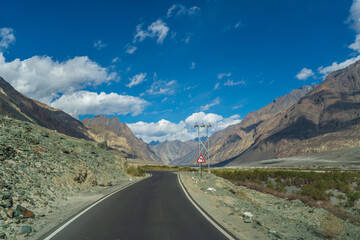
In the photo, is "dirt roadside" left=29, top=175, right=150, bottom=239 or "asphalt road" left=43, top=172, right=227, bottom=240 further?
"dirt roadside" left=29, top=175, right=150, bottom=239

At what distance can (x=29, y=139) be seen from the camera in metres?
18.1

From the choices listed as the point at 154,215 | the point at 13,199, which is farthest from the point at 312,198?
the point at 13,199

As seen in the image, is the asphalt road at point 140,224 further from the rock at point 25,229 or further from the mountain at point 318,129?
the mountain at point 318,129

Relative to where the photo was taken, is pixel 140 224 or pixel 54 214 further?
pixel 54 214

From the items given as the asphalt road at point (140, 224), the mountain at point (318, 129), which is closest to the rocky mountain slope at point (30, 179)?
the asphalt road at point (140, 224)

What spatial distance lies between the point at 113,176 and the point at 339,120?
6512 inches

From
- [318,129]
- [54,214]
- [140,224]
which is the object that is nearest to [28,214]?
[54,214]

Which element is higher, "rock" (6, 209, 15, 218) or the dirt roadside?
"rock" (6, 209, 15, 218)

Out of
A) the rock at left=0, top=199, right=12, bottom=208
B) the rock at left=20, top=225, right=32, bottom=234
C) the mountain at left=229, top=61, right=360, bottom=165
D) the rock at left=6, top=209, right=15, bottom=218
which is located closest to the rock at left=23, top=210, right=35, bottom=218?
the rock at left=6, top=209, right=15, bottom=218

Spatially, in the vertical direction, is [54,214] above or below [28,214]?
below

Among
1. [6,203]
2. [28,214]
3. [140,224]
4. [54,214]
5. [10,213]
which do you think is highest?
[6,203]

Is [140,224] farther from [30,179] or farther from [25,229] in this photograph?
[30,179]

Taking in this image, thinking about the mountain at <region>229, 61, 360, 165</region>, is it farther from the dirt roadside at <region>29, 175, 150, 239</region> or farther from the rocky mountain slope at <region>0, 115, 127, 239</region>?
the dirt roadside at <region>29, 175, 150, 239</region>

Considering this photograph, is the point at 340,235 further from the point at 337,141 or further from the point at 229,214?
the point at 337,141
